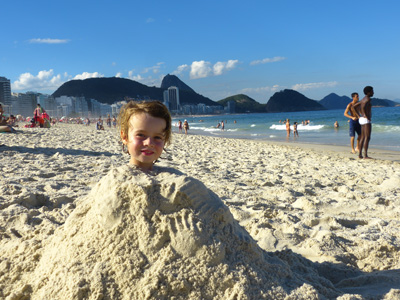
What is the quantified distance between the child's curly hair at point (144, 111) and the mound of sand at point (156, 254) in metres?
0.31

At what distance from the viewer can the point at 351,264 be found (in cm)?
Answer: 238

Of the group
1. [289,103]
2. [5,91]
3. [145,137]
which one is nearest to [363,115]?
[145,137]

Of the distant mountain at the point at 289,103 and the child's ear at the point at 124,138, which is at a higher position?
the distant mountain at the point at 289,103

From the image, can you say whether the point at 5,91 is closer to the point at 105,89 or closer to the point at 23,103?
the point at 23,103

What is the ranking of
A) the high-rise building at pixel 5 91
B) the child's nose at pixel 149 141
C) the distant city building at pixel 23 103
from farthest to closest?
1. the distant city building at pixel 23 103
2. the high-rise building at pixel 5 91
3. the child's nose at pixel 149 141

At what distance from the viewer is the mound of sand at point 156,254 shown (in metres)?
1.55

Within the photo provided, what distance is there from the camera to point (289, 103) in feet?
497

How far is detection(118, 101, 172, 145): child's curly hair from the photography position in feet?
6.41

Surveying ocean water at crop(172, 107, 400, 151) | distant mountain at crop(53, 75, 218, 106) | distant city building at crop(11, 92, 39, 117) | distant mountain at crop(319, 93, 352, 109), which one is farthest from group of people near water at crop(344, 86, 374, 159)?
distant mountain at crop(319, 93, 352, 109)

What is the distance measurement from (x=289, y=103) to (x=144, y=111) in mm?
156856

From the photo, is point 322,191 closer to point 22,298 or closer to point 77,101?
point 22,298

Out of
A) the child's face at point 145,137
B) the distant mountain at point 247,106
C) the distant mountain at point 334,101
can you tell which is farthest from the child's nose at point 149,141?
the distant mountain at point 334,101

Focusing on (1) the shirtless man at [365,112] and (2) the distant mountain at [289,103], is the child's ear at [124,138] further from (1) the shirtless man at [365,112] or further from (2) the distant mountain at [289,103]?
(2) the distant mountain at [289,103]

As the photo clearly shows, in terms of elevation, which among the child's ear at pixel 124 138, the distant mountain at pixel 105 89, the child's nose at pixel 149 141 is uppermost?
the distant mountain at pixel 105 89
